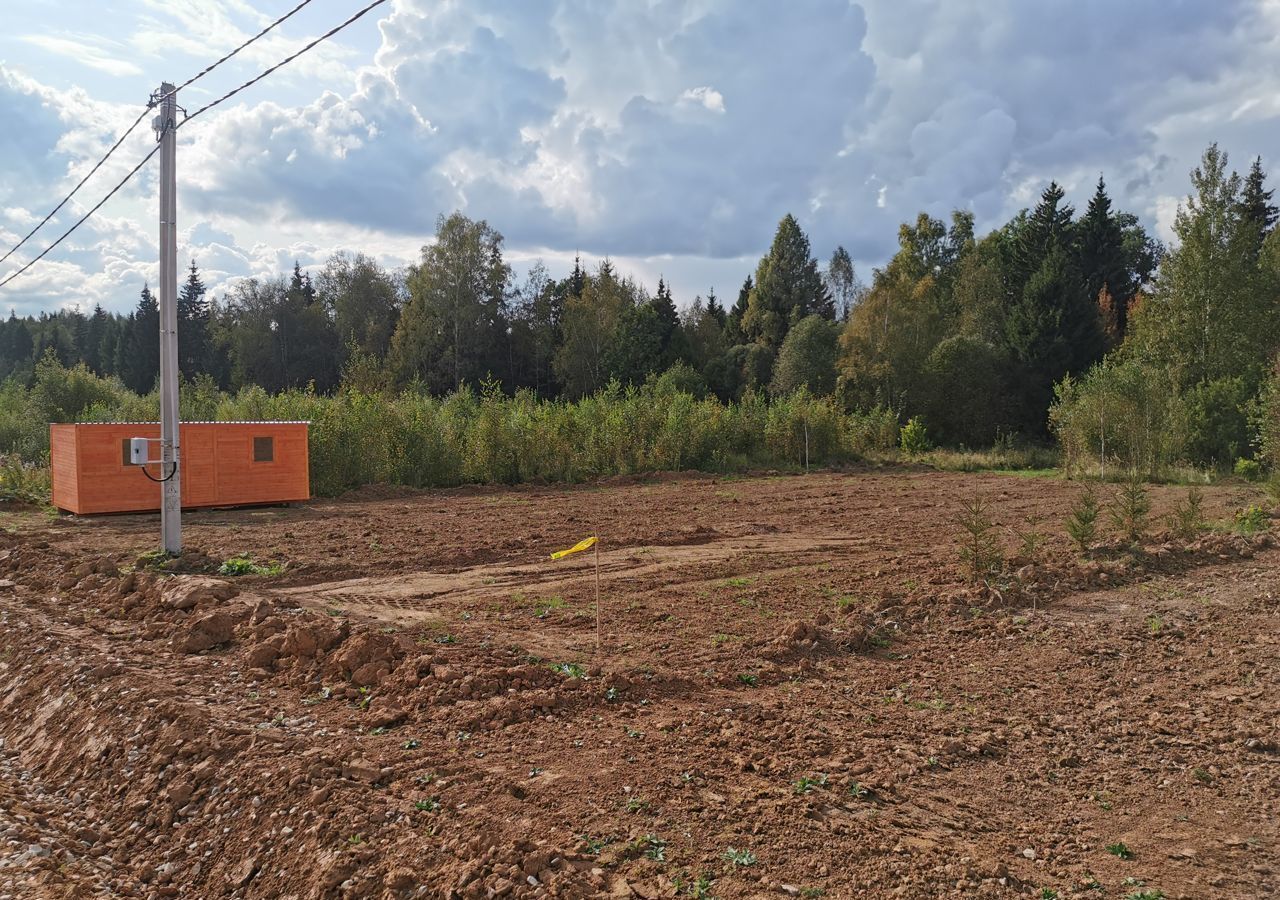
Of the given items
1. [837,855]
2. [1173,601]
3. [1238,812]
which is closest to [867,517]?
[1173,601]

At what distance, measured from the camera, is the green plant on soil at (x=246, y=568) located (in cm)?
996

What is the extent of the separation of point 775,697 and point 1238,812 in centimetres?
253

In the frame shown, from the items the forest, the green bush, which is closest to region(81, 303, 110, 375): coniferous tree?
the forest

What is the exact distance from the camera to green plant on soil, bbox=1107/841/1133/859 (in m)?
3.63

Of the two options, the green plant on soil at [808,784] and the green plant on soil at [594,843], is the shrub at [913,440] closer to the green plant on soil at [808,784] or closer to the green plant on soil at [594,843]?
the green plant on soil at [808,784]

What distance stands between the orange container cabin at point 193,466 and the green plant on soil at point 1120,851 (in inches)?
572

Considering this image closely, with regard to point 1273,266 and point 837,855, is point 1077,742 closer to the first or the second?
point 837,855

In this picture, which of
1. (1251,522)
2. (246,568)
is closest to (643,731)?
(246,568)

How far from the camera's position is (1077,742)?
4.91 metres

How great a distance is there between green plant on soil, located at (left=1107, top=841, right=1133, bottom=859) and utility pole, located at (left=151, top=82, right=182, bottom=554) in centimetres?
1008

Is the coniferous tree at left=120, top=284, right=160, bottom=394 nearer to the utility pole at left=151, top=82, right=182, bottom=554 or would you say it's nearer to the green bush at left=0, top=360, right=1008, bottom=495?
the green bush at left=0, top=360, right=1008, bottom=495

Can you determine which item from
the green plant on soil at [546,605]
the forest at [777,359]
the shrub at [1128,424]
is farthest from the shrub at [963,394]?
the green plant on soil at [546,605]

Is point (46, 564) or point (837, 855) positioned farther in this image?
point (46, 564)

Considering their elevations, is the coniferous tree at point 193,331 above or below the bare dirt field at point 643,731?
above
